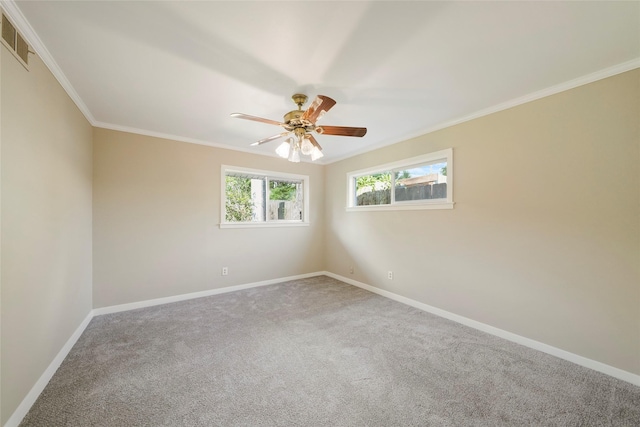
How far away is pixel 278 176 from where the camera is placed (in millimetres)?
4578

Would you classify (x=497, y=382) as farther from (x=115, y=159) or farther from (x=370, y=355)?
(x=115, y=159)

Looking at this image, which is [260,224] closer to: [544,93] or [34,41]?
[34,41]

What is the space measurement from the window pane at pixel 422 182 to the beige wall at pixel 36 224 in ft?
12.6

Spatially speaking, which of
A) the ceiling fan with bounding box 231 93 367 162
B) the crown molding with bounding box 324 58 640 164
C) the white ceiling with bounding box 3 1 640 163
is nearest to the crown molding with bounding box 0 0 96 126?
the white ceiling with bounding box 3 1 640 163

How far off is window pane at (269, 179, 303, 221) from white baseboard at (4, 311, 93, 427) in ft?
9.55

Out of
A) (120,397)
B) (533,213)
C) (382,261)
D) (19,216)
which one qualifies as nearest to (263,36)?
(19,216)

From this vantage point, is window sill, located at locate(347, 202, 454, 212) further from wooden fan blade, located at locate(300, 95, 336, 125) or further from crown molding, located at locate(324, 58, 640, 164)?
wooden fan blade, located at locate(300, 95, 336, 125)

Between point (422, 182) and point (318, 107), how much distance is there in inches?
82.8

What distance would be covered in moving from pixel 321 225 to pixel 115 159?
3475 millimetres

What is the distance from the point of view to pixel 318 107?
6.50 feet

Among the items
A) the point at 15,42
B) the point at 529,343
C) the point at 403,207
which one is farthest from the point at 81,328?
the point at 529,343

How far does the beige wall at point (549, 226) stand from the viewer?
6.24 feet

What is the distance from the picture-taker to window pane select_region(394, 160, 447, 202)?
10.4 feet

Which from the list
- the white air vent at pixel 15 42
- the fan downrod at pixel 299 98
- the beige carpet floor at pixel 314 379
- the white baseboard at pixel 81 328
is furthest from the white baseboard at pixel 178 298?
the fan downrod at pixel 299 98
